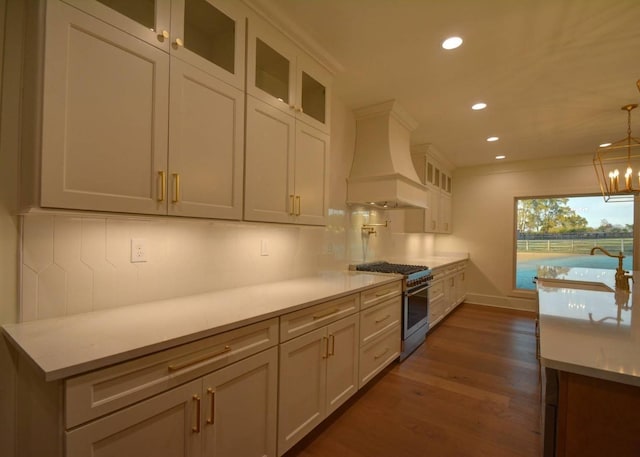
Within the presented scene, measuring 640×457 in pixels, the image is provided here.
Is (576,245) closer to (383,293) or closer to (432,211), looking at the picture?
(432,211)

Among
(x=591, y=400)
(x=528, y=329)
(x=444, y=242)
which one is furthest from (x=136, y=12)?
(x=444, y=242)

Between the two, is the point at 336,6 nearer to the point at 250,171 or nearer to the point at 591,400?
the point at 250,171

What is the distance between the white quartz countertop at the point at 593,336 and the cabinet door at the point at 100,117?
1667mm

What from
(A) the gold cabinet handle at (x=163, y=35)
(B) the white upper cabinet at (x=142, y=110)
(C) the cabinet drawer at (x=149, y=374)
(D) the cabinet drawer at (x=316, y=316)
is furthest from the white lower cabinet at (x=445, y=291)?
(A) the gold cabinet handle at (x=163, y=35)

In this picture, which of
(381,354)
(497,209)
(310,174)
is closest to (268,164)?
(310,174)

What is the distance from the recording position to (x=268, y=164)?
1.85 metres

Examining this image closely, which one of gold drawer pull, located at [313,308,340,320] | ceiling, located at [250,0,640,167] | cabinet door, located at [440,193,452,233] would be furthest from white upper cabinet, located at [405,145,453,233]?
gold drawer pull, located at [313,308,340,320]

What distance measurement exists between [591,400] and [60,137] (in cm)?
200

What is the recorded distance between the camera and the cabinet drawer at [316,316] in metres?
1.58

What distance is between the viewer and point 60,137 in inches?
40.8

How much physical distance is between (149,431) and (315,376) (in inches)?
38.4

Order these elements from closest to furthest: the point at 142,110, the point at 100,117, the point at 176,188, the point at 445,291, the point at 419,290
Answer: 1. the point at 100,117
2. the point at 142,110
3. the point at 176,188
4. the point at 419,290
5. the point at 445,291

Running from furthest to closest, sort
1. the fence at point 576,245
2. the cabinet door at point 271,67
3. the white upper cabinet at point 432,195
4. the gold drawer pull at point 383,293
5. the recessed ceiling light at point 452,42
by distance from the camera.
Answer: the fence at point 576,245
the white upper cabinet at point 432,195
the gold drawer pull at point 383,293
the recessed ceiling light at point 452,42
the cabinet door at point 271,67

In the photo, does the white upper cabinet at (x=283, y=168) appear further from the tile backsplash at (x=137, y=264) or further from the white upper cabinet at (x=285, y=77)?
the tile backsplash at (x=137, y=264)
